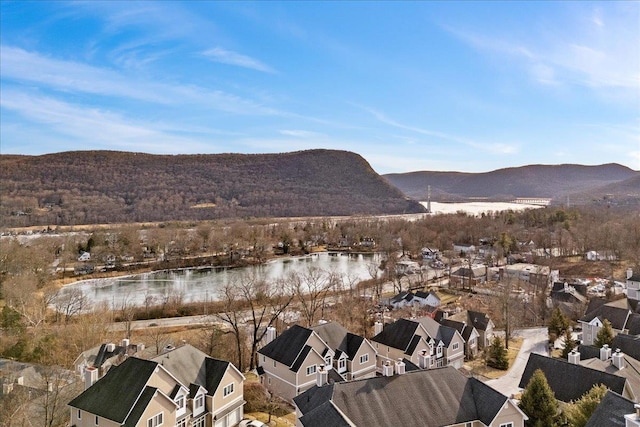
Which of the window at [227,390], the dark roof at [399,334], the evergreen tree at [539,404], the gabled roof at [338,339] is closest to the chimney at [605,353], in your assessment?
the evergreen tree at [539,404]

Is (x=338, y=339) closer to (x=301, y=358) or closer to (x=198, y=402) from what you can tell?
(x=301, y=358)

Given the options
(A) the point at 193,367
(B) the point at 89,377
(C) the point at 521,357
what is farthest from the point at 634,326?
(B) the point at 89,377

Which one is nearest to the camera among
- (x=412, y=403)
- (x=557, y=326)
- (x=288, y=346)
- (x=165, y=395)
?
(x=412, y=403)

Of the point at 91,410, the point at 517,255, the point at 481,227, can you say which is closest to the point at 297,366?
the point at 91,410

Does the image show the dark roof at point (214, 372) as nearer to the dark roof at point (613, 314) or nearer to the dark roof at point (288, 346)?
the dark roof at point (288, 346)

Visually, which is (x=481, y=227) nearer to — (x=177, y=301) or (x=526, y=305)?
(x=526, y=305)
